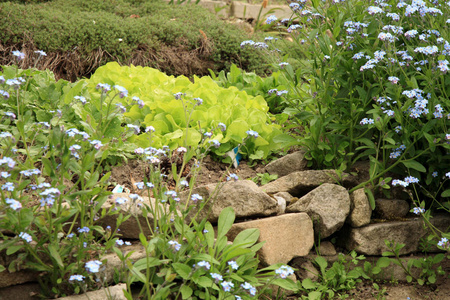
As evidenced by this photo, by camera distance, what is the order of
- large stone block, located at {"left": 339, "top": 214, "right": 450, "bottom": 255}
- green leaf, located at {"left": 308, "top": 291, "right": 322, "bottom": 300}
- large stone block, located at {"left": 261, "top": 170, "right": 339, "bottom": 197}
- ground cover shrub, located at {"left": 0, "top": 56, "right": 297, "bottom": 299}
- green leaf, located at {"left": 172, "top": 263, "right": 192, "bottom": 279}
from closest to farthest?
ground cover shrub, located at {"left": 0, "top": 56, "right": 297, "bottom": 299} → green leaf, located at {"left": 172, "top": 263, "right": 192, "bottom": 279} → green leaf, located at {"left": 308, "top": 291, "right": 322, "bottom": 300} → large stone block, located at {"left": 339, "top": 214, "right": 450, "bottom": 255} → large stone block, located at {"left": 261, "top": 170, "right": 339, "bottom": 197}

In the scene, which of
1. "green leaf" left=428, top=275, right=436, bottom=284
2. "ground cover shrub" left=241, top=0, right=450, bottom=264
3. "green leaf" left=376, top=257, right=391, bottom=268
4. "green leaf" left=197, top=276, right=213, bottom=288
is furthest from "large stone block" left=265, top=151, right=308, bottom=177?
"green leaf" left=197, top=276, right=213, bottom=288

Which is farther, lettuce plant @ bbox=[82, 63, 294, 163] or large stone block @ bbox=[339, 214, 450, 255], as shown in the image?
lettuce plant @ bbox=[82, 63, 294, 163]

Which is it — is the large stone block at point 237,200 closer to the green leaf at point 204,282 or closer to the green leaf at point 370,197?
the green leaf at point 204,282

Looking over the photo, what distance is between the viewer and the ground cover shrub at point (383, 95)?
2729 millimetres

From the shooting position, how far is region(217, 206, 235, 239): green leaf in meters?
2.49

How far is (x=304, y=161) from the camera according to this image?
11.0 ft

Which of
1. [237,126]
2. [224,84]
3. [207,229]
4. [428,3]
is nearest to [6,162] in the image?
[207,229]

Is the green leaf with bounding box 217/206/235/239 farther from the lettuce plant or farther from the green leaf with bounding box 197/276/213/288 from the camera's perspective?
the lettuce plant

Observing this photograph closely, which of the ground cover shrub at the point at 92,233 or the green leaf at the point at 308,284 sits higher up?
the ground cover shrub at the point at 92,233

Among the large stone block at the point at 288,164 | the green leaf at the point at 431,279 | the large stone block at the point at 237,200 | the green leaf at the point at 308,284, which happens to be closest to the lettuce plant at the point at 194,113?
the large stone block at the point at 288,164

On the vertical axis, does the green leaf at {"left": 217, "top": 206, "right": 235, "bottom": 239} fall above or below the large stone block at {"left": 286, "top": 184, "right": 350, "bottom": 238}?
above

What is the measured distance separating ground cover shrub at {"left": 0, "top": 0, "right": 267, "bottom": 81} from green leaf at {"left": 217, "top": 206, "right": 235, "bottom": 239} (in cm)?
332

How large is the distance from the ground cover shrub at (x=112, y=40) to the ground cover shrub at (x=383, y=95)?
271 cm

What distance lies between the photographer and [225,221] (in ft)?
8.30
